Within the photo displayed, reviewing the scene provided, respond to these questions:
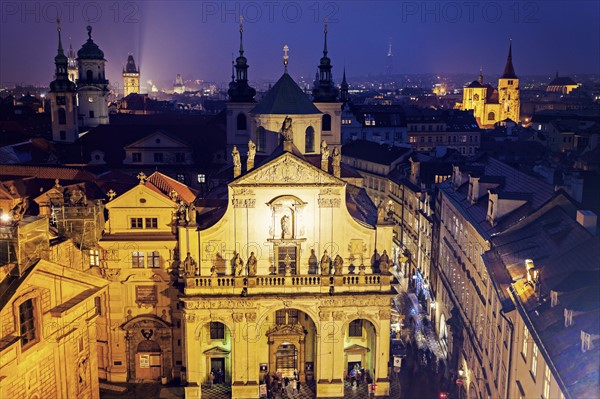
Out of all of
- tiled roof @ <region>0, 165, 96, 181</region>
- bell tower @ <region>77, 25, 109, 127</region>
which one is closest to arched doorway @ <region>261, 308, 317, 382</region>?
tiled roof @ <region>0, 165, 96, 181</region>

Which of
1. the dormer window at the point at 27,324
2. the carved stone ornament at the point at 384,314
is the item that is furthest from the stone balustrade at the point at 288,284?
the dormer window at the point at 27,324

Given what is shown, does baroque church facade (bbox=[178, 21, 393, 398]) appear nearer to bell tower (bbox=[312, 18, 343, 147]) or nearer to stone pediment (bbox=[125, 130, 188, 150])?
bell tower (bbox=[312, 18, 343, 147])

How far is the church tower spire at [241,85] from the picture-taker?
8250 centimetres

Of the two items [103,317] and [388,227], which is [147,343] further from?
[388,227]

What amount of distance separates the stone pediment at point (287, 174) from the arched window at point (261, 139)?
18.4 metres

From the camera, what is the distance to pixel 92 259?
167ft

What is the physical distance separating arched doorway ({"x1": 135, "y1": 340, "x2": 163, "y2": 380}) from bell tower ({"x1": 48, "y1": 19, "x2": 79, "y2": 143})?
57.6 meters

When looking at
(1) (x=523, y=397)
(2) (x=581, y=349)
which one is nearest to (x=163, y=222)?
(1) (x=523, y=397)

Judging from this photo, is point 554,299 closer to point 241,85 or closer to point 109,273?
point 109,273

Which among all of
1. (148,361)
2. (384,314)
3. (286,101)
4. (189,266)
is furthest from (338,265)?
(286,101)

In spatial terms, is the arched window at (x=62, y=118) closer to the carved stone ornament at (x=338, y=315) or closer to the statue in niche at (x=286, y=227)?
the statue in niche at (x=286, y=227)

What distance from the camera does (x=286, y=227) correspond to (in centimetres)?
5019

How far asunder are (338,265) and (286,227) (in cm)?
485

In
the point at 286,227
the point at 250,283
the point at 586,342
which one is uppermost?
the point at 286,227
